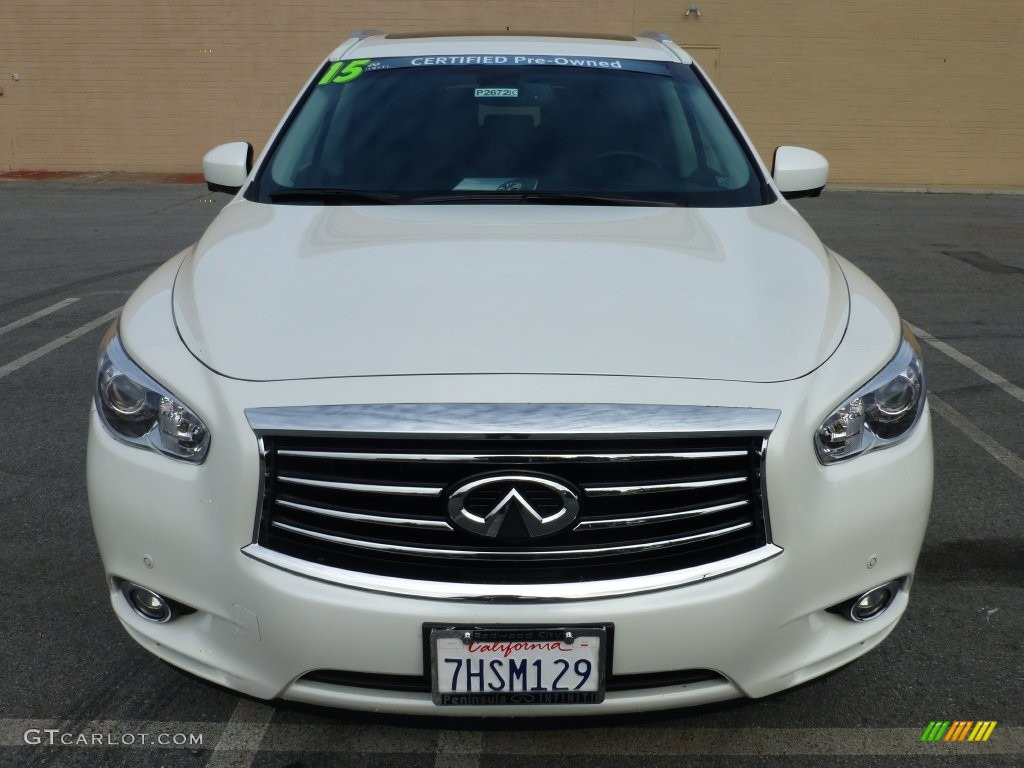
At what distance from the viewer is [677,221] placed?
2.97m

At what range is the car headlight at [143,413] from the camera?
2133 millimetres

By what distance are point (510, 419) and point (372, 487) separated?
327 millimetres

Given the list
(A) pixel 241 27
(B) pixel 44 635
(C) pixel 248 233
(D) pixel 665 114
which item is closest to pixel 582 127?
(D) pixel 665 114

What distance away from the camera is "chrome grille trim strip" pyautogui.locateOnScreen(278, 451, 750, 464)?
196cm

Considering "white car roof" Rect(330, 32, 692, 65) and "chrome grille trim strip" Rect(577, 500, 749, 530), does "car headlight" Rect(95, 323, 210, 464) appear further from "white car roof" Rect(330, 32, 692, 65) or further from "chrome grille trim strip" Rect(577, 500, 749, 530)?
"white car roof" Rect(330, 32, 692, 65)

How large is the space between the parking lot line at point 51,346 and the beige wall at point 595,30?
10.3 metres

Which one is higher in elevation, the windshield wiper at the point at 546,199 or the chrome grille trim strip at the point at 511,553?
the windshield wiper at the point at 546,199

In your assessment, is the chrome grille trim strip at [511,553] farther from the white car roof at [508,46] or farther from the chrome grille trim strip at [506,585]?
the white car roof at [508,46]

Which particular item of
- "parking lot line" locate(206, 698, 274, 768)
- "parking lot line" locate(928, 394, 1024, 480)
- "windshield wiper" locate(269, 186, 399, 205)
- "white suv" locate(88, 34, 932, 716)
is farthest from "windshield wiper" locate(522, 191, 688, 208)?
"parking lot line" locate(928, 394, 1024, 480)

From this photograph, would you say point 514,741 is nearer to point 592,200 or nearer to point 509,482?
point 509,482

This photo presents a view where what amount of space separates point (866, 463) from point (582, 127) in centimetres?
179

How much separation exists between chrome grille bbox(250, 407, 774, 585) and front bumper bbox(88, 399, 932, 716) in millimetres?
58

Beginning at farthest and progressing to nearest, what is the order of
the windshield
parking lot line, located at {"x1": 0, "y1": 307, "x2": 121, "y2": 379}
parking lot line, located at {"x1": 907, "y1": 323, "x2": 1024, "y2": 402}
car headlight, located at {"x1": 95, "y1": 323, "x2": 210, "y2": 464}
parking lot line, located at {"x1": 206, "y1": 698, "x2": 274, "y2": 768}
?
parking lot line, located at {"x1": 0, "y1": 307, "x2": 121, "y2": 379}
parking lot line, located at {"x1": 907, "y1": 323, "x2": 1024, "y2": 402}
the windshield
parking lot line, located at {"x1": 206, "y1": 698, "x2": 274, "y2": 768}
car headlight, located at {"x1": 95, "y1": 323, "x2": 210, "y2": 464}

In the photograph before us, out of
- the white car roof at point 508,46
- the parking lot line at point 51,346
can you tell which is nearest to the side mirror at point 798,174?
the white car roof at point 508,46
